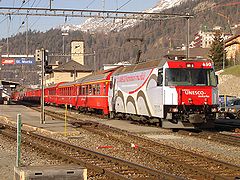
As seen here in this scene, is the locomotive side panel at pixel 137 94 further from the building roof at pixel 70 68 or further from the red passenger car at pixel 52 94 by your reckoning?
the building roof at pixel 70 68

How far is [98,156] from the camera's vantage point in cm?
1309

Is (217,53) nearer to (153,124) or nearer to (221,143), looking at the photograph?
(153,124)

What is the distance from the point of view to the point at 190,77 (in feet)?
66.2

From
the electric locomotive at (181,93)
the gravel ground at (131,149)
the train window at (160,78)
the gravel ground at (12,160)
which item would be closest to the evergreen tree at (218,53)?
the electric locomotive at (181,93)

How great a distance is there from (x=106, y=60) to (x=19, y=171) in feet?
493

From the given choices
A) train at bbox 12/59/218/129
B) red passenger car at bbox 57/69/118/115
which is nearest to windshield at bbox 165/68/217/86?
train at bbox 12/59/218/129

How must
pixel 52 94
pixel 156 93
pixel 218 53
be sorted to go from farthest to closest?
pixel 218 53, pixel 52 94, pixel 156 93

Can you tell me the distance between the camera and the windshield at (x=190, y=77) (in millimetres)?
19750

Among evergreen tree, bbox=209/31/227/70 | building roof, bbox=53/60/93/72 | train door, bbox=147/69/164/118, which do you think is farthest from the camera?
building roof, bbox=53/60/93/72

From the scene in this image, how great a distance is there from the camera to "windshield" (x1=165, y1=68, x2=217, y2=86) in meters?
19.8

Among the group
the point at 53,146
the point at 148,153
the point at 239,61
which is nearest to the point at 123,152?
the point at 148,153

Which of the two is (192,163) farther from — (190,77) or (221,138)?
(190,77)

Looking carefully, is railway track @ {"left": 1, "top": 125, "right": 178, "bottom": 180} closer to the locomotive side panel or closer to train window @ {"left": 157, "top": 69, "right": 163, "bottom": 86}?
train window @ {"left": 157, "top": 69, "right": 163, "bottom": 86}

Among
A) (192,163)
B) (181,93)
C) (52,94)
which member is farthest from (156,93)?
(52,94)
